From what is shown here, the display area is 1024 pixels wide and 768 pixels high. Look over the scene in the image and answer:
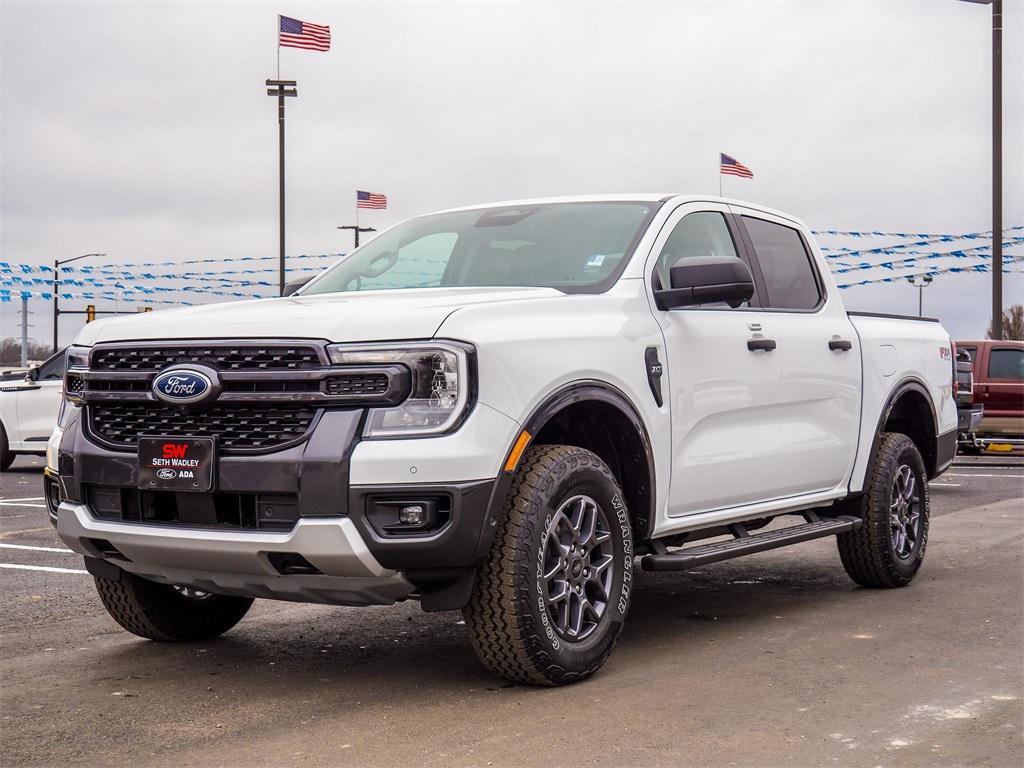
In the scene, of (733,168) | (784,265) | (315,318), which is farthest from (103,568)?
(733,168)

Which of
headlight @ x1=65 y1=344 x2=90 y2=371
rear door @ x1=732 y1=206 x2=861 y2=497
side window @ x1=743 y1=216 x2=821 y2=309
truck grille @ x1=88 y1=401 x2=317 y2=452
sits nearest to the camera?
truck grille @ x1=88 y1=401 x2=317 y2=452

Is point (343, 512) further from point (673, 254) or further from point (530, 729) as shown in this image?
point (673, 254)

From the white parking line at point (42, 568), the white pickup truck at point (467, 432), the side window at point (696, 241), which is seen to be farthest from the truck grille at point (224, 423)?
the white parking line at point (42, 568)

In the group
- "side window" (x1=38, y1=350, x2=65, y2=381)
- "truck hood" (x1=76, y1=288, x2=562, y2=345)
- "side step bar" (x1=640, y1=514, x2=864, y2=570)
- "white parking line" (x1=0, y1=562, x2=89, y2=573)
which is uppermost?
"truck hood" (x1=76, y1=288, x2=562, y2=345)

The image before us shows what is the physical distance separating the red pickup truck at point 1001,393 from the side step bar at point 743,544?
1200cm

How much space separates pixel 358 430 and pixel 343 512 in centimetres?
28

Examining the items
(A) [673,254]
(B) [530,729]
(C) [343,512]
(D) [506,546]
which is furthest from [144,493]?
(A) [673,254]

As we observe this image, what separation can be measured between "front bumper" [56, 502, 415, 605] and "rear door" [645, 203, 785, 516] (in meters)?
1.61

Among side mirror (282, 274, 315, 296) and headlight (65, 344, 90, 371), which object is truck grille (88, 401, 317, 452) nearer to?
headlight (65, 344, 90, 371)

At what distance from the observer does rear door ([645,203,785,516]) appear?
18.8ft

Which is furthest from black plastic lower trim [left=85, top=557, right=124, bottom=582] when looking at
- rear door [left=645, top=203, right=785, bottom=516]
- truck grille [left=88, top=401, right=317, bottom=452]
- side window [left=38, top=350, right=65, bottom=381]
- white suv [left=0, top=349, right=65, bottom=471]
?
side window [left=38, top=350, right=65, bottom=381]

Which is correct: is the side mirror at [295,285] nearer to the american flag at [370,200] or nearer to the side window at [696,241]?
the side window at [696,241]

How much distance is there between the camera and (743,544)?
606 cm

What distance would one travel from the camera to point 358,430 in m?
4.51
